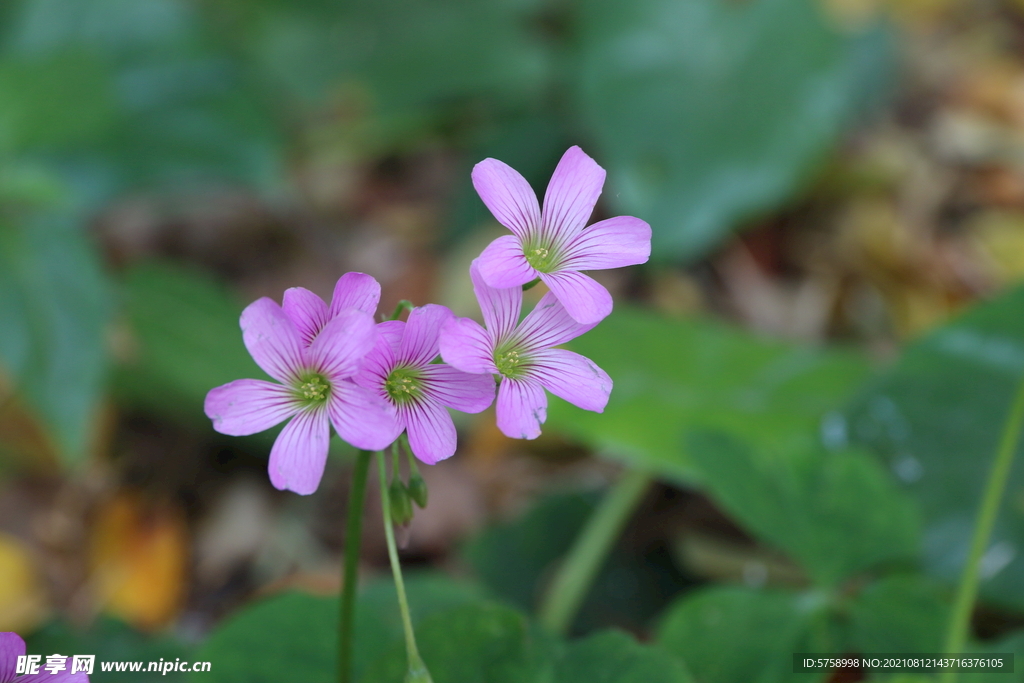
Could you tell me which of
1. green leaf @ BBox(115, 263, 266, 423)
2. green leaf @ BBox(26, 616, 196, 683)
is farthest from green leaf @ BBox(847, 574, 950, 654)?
green leaf @ BBox(115, 263, 266, 423)

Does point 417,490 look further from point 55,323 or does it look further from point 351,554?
point 55,323

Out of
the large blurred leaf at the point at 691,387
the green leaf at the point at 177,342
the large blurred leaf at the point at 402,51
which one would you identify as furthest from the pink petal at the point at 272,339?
the large blurred leaf at the point at 402,51

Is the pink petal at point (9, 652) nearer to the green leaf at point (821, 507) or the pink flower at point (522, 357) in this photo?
the pink flower at point (522, 357)

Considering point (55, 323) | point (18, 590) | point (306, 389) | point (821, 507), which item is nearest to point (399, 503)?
point (306, 389)

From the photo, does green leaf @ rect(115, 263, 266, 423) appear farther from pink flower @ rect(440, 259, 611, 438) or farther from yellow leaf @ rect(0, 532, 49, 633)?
pink flower @ rect(440, 259, 611, 438)

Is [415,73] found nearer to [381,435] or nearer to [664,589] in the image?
[664,589]
